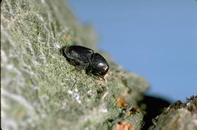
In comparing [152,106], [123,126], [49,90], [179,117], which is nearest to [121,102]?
[123,126]

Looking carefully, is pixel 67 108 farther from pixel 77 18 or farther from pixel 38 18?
pixel 77 18

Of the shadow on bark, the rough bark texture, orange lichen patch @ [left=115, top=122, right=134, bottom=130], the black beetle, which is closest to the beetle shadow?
the shadow on bark

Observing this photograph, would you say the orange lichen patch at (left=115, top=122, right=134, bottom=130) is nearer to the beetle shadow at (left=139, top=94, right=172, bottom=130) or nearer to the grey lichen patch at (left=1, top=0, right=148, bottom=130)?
the grey lichen patch at (left=1, top=0, right=148, bottom=130)

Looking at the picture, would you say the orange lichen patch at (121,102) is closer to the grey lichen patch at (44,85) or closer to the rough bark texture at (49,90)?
the rough bark texture at (49,90)

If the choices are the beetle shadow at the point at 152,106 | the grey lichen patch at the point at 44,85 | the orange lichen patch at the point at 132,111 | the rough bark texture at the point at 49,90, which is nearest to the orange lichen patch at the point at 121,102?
the rough bark texture at the point at 49,90

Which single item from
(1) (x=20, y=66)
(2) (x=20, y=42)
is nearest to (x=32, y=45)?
(2) (x=20, y=42)
